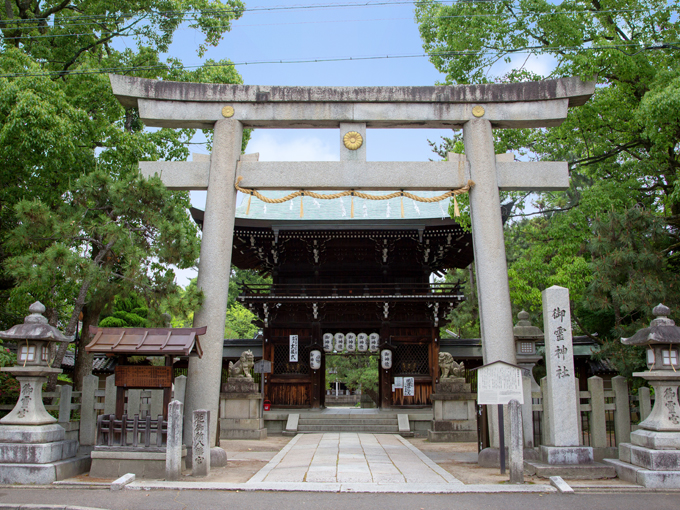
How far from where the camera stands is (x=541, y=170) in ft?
31.3

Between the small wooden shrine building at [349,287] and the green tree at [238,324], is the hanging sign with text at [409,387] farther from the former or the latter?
the green tree at [238,324]

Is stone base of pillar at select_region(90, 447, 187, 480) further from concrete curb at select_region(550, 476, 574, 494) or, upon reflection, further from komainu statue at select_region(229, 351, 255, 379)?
komainu statue at select_region(229, 351, 255, 379)

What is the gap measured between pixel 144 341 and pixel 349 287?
431 inches

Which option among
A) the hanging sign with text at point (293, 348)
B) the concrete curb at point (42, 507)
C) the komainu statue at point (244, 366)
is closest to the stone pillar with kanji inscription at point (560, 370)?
the concrete curb at point (42, 507)

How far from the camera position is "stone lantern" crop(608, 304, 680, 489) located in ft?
22.0

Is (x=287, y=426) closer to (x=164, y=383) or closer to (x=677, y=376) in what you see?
(x=164, y=383)

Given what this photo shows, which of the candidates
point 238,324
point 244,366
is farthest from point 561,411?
point 238,324

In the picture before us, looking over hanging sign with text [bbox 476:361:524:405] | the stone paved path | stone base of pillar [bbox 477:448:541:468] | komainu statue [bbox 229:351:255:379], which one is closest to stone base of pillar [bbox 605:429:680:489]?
stone base of pillar [bbox 477:448:541:468]

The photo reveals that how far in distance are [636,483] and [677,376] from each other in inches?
61.1

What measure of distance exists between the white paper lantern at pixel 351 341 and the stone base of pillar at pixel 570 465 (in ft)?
34.0

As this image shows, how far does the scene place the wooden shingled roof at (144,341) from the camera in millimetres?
7488

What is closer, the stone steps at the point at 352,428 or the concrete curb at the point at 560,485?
the concrete curb at the point at 560,485

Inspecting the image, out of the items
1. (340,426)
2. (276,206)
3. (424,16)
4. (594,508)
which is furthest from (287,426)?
(424,16)

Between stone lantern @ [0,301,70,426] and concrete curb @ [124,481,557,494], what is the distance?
6.27ft
